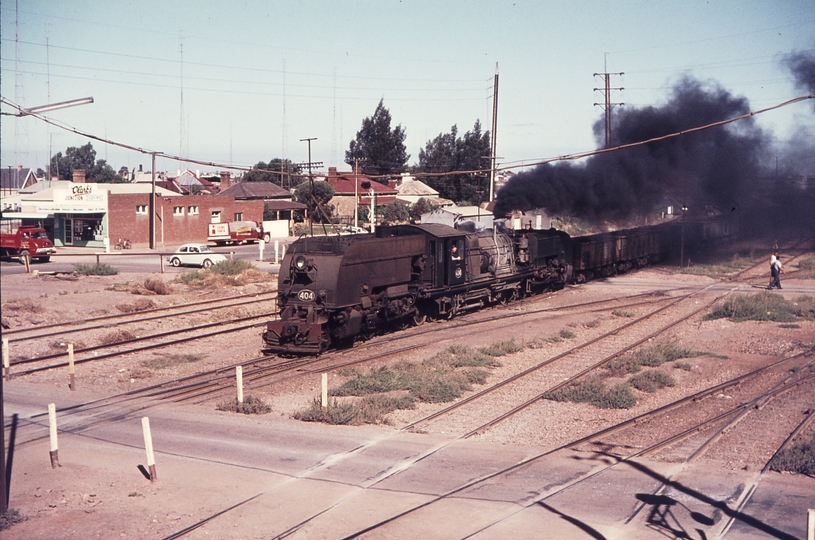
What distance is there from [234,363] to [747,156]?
4035cm

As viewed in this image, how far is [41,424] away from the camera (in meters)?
12.4

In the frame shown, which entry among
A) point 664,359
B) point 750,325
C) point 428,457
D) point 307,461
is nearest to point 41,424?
point 307,461

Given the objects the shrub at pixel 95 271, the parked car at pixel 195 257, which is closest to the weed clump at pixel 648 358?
the shrub at pixel 95 271

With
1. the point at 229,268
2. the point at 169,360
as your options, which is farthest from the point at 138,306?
the point at 169,360

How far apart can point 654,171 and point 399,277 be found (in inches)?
928

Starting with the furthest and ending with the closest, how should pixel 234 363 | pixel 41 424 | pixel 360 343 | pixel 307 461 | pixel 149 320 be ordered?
1. pixel 149 320
2. pixel 360 343
3. pixel 234 363
4. pixel 41 424
5. pixel 307 461

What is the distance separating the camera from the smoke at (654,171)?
106ft

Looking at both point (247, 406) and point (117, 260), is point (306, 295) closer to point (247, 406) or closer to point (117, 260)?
point (247, 406)

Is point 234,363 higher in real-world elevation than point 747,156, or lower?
lower

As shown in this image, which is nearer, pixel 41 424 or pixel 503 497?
pixel 503 497

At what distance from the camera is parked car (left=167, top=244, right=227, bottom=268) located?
42031 mm

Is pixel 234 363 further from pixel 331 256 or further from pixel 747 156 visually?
pixel 747 156

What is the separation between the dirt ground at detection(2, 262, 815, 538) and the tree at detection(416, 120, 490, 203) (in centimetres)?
6430

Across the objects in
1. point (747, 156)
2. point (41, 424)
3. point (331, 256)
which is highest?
point (747, 156)
